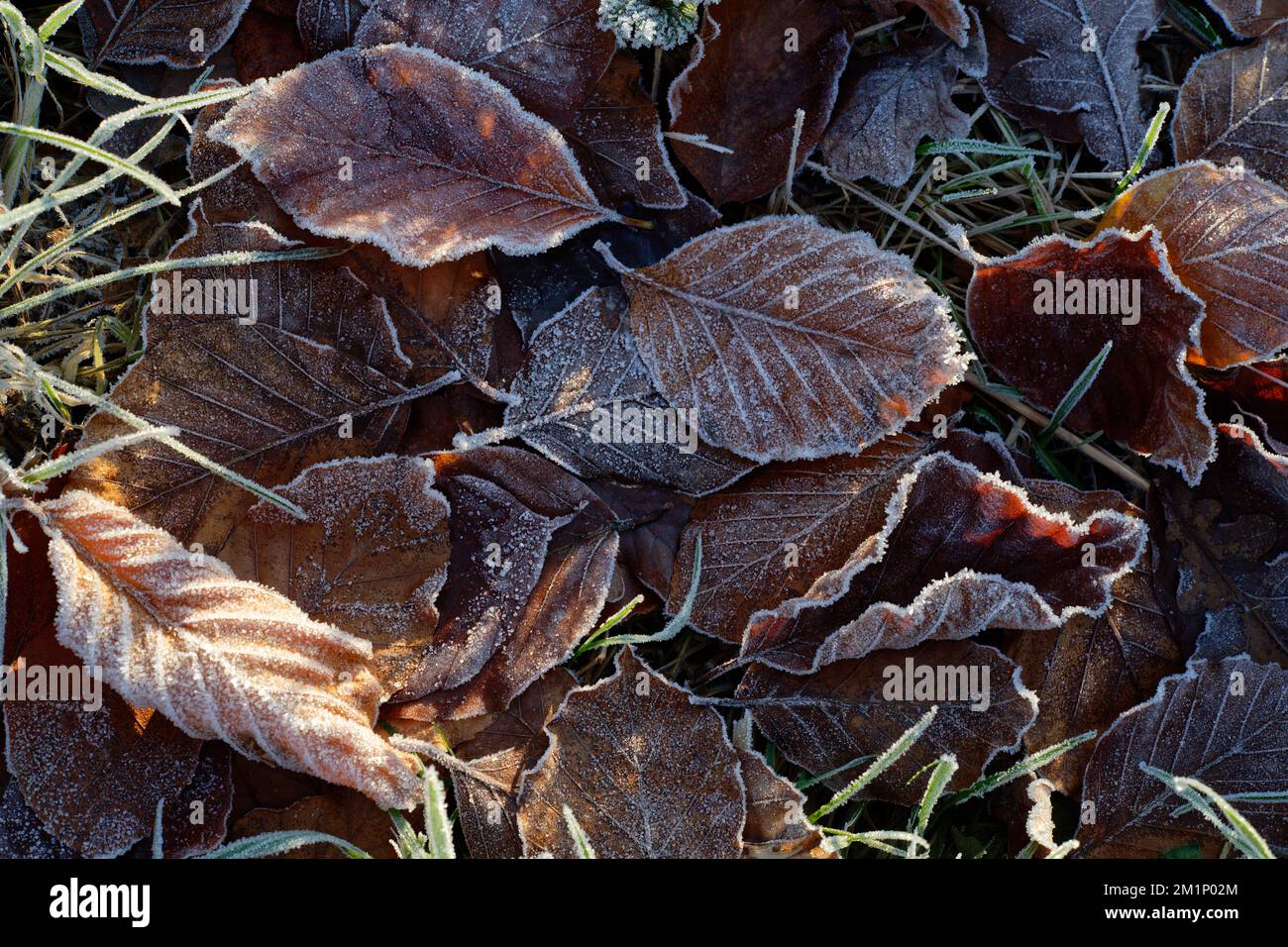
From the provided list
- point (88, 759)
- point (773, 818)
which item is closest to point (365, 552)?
point (88, 759)

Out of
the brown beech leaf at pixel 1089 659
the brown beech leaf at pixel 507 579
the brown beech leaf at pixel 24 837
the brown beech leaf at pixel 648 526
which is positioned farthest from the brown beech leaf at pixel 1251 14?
the brown beech leaf at pixel 24 837

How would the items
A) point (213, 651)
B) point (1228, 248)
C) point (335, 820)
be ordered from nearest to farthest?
point (213, 651) → point (335, 820) → point (1228, 248)

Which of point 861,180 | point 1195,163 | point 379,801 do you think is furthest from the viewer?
Result: point 861,180

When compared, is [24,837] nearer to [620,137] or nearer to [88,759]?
[88,759]

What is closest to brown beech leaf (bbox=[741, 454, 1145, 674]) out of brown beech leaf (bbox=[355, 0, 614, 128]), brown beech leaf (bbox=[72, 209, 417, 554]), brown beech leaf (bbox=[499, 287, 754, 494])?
brown beech leaf (bbox=[499, 287, 754, 494])

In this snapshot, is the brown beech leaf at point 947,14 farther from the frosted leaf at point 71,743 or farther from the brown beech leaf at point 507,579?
the frosted leaf at point 71,743

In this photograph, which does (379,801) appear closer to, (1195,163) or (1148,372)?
(1148,372)

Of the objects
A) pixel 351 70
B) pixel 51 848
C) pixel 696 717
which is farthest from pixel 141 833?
pixel 351 70

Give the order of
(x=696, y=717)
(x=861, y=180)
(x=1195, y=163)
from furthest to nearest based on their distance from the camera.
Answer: (x=861, y=180), (x=1195, y=163), (x=696, y=717)
